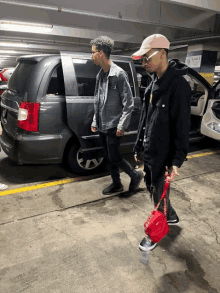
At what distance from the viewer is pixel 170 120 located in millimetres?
1859

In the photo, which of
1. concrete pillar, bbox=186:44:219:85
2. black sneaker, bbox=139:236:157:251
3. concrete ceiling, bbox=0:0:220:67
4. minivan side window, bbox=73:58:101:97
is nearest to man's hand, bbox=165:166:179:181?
black sneaker, bbox=139:236:157:251

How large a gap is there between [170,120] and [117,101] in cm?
101

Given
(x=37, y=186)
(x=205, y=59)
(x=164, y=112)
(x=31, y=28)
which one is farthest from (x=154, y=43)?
(x=205, y=59)

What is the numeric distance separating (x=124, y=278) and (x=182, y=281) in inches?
17.7

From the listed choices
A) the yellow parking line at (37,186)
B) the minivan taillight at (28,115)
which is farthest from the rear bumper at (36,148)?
the yellow parking line at (37,186)

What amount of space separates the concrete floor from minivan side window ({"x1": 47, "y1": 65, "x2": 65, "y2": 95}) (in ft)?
4.30

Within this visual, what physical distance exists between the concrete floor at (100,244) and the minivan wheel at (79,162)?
1.12ft

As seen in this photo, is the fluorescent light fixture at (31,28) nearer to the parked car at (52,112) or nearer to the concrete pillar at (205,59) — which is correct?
the parked car at (52,112)

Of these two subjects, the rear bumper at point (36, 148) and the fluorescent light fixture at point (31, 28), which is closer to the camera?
the rear bumper at point (36, 148)

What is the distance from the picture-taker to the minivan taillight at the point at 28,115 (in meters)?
2.98

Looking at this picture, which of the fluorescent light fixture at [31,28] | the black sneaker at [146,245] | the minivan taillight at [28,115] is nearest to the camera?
the black sneaker at [146,245]

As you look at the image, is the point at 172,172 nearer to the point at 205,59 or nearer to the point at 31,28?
the point at 31,28

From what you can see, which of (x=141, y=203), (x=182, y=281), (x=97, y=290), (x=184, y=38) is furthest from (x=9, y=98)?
(x=184, y=38)

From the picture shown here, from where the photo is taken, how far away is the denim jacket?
2660 mm
